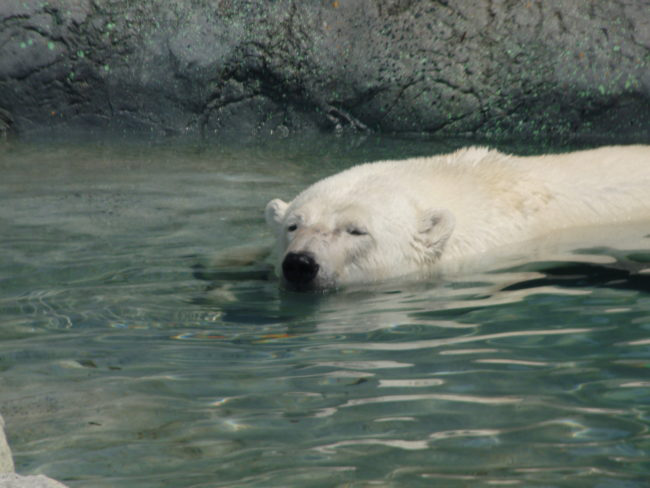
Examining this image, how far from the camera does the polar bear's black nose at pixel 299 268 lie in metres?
4.27

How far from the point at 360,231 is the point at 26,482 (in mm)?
2846

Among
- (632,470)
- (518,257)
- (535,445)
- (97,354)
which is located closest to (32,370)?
(97,354)

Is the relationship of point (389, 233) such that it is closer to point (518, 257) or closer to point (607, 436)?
point (518, 257)

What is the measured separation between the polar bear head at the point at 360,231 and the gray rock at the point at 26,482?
2444 millimetres

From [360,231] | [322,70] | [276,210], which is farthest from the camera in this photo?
[322,70]

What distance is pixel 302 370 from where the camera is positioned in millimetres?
3059

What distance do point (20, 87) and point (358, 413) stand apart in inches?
297

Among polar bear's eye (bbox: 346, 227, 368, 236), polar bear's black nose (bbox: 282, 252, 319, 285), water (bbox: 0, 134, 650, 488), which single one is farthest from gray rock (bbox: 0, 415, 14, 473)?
polar bear's eye (bbox: 346, 227, 368, 236)


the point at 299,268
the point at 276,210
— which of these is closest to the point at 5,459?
the point at 299,268

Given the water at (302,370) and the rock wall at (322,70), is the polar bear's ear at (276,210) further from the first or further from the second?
the rock wall at (322,70)

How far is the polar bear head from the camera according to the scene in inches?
175

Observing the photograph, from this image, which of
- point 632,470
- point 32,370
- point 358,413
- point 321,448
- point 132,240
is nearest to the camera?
point 632,470

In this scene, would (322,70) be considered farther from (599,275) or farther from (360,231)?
(599,275)

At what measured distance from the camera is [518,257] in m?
4.84
